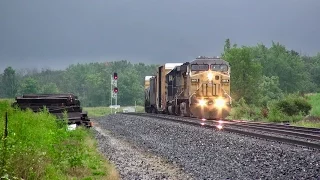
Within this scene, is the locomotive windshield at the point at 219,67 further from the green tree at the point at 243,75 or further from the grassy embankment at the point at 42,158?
the green tree at the point at 243,75

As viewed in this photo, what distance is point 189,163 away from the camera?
1171 cm

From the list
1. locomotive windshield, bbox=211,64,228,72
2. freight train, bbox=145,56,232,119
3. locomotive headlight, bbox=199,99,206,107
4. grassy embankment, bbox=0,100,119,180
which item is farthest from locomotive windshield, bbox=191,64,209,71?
grassy embankment, bbox=0,100,119,180

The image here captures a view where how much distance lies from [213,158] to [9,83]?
5272 inches

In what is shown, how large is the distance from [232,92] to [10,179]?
65.2m

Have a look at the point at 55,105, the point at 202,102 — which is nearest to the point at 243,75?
the point at 202,102

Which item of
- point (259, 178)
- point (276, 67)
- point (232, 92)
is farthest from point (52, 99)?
point (276, 67)

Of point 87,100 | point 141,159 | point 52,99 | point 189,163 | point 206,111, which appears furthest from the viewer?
point 87,100

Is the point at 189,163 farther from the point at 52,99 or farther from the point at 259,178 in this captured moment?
the point at 52,99

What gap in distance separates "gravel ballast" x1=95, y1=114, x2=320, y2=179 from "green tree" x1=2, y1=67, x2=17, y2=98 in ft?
411

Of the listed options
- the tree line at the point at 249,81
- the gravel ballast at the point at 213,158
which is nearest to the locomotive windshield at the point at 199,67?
the gravel ballast at the point at 213,158

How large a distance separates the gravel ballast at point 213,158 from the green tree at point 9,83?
125213 millimetres

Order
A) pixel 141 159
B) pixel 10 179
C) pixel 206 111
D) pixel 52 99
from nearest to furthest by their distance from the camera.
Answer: pixel 10 179 → pixel 141 159 → pixel 52 99 → pixel 206 111

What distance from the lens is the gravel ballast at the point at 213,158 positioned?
32.1ft

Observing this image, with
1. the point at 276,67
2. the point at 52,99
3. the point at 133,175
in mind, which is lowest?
the point at 133,175
